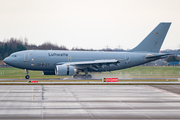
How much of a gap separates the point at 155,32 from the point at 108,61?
11537 millimetres

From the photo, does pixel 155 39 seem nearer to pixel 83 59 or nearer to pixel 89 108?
pixel 83 59

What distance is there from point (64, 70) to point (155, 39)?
18370 millimetres

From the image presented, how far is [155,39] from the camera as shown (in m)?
46.2

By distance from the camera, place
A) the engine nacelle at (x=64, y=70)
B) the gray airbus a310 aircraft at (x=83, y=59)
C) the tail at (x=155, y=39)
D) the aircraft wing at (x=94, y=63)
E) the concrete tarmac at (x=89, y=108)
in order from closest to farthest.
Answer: the concrete tarmac at (x=89, y=108)
the engine nacelle at (x=64, y=70)
the gray airbus a310 aircraft at (x=83, y=59)
the aircraft wing at (x=94, y=63)
the tail at (x=155, y=39)

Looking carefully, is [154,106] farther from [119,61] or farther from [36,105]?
[119,61]

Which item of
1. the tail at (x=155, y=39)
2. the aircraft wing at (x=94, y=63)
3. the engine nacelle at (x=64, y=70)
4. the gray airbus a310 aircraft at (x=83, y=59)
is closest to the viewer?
the engine nacelle at (x=64, y=70)

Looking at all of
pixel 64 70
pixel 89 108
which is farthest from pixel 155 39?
pixel 89 108

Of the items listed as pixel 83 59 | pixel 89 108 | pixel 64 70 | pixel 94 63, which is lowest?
pixel 89 108

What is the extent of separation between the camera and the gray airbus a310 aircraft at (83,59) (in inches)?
1576

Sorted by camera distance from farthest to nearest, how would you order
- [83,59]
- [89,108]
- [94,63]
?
1. [83,59]
2. [94,63]
3. [89,108]

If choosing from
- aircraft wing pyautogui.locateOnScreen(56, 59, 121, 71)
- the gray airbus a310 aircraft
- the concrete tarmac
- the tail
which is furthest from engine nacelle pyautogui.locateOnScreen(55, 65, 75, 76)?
the concrete tarmac

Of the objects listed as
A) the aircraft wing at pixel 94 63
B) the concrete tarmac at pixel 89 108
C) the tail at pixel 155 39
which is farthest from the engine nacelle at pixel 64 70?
the concrete tarmac at pixel 89 108

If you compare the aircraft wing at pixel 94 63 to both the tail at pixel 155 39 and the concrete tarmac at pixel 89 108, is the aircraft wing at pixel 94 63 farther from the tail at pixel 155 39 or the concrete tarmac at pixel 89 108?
the concrete tarmac at pixel 89 108

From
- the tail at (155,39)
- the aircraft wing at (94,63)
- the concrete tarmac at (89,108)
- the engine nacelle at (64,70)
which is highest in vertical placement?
the tail at (155,39)
